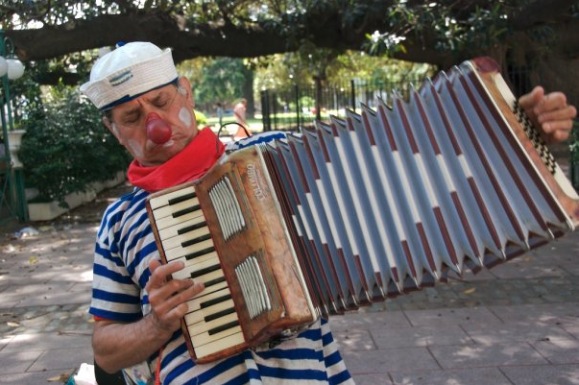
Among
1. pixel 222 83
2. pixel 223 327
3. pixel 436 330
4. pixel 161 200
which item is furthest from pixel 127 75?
pixel 222 83

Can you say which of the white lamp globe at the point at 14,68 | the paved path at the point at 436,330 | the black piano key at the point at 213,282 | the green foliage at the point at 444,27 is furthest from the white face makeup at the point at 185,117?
the white lamp globe at the point at 14,68

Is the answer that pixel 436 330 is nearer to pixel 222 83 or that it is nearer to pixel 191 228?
pixel 191 228

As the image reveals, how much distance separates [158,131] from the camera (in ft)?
6.05

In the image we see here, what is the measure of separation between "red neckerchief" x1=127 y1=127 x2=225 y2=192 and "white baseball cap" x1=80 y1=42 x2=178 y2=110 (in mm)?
185

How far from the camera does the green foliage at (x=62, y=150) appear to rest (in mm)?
10914

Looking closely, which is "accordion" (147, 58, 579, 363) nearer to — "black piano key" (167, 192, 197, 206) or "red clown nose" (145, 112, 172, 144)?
"black piano key" (167, 192, 197, 206)

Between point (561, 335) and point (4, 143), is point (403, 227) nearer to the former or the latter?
point (561, 335)

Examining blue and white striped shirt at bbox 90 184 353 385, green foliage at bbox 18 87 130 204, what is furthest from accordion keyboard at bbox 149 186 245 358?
green foliage at bbox 18 87 130 204

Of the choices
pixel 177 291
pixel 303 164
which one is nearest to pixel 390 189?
pixel 303 164

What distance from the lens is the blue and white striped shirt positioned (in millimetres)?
1815

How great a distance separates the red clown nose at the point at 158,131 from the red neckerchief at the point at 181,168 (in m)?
0.06

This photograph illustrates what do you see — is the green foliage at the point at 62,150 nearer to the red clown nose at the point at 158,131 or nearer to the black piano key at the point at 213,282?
the red clown nose at the point at 158,131

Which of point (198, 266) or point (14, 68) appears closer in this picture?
point (198, 266)

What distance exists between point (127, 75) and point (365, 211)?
711mm
